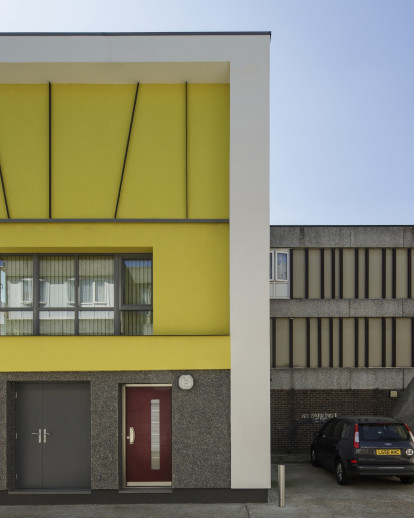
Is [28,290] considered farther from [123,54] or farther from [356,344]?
[356,344]

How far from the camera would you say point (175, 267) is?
10477 millimetres

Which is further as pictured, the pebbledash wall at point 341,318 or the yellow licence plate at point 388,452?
the pebbledash wall at point 341,318

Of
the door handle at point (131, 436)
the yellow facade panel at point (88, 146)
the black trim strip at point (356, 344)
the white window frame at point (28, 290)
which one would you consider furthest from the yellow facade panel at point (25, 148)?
the black trim strip at point (356, 344)

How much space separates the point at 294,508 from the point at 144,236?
5988 millimetres

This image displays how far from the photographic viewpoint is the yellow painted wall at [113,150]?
10.6 m

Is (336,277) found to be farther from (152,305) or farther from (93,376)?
(93,376)

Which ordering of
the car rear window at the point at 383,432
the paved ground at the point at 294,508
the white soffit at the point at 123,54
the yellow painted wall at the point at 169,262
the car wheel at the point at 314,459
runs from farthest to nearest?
the car wheel at the point at 314,459, the car rear window at the point at 383,432, the yellow painted wall at the point at 169,262, the white soffit at the point at 123,54, the paved ground at the point at 294,508

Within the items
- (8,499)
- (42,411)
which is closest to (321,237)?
(42,411)

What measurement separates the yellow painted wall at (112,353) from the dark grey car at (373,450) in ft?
11.5

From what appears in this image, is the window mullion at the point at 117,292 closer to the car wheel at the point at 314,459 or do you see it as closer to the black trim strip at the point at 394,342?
the car wheel at the point at 314,459

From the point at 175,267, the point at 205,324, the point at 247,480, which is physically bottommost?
the point at 247,480

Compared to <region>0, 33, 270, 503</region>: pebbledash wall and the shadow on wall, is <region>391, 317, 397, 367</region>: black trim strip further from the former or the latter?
<region>0, 33, 270, 503</region>: pebbledash wall

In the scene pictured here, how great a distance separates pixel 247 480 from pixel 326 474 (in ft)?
11.9

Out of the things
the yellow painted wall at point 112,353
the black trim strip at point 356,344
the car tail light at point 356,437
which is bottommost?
the car tail light at point 356,437
